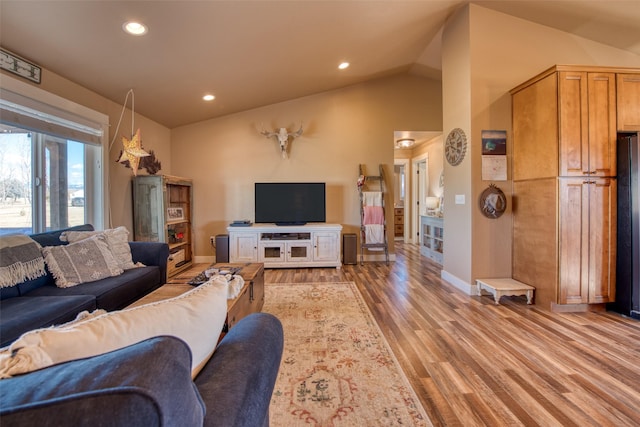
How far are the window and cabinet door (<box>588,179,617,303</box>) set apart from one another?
17.3 feet

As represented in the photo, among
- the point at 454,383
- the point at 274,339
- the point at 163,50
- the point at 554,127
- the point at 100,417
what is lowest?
the point at 454,383

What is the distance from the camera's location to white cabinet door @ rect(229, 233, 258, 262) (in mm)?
4625

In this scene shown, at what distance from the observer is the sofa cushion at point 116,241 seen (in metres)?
2.54

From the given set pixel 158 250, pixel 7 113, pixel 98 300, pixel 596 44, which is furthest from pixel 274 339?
pixel 596 44

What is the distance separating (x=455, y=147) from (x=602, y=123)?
1.32 metres

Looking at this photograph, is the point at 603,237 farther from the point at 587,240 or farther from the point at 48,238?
the point at 48,238

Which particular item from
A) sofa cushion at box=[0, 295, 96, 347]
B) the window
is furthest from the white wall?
sofa cushion at box=[0, 295, 96, 347]

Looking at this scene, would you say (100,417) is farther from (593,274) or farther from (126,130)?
(126,130)

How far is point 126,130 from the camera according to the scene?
387cm

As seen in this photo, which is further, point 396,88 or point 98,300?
point 396,88

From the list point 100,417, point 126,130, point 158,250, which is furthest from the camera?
point 126,130

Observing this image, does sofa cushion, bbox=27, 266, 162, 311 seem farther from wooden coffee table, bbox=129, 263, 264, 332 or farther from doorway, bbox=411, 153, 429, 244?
doorway, bbox=411, 153, 429, 244

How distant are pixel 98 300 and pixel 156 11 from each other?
227cm

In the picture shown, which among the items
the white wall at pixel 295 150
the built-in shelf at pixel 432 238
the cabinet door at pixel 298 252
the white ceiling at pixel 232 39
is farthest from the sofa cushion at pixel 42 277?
the built-in shelf at pixel 432 238
